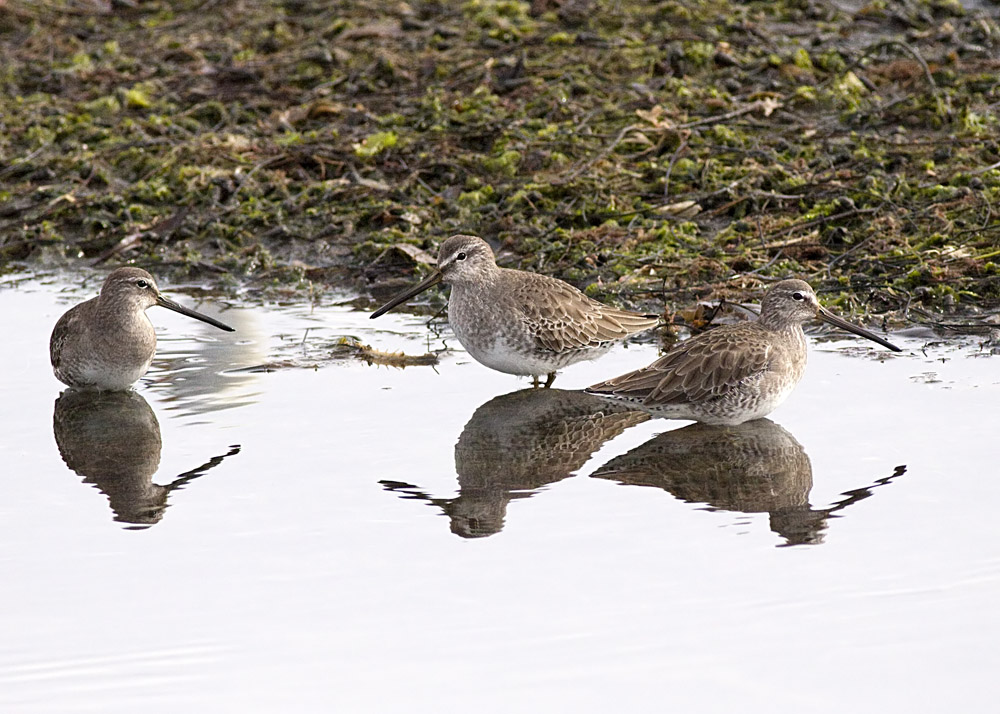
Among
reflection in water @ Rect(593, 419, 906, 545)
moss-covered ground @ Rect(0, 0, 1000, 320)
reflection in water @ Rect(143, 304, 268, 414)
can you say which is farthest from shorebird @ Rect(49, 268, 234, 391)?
reflection in water @ Rect(593, 419, 906, 545)

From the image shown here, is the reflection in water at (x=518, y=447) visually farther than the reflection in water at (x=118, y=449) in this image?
No

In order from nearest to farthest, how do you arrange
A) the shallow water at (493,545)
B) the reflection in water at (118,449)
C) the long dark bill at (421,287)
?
1. the shallow water at (493,545)
2. the reflection in water at (118,449)
3. the long dark bill at (421,287)

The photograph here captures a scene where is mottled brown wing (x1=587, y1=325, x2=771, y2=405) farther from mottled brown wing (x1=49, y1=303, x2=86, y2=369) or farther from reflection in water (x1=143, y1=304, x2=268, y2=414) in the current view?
mottled brown wing (x1=49, y1=303, x2=86, y2=369)

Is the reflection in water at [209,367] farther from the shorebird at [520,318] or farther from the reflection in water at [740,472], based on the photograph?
the reflection in water at [740,472]

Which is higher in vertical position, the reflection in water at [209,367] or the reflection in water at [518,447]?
the reflection in water at [209,367]

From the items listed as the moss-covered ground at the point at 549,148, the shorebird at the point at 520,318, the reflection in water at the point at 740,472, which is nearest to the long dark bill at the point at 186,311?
the shorebird at the point at 520,318

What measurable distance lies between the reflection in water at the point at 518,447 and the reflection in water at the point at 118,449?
111 centimetres

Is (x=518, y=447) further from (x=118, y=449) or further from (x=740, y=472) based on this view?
(x=118, y=449)

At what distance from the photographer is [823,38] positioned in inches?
498

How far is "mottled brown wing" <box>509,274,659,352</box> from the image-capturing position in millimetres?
7785

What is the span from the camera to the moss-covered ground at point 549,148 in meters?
9.56

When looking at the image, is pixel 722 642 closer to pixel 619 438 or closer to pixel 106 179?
pixel 619 438

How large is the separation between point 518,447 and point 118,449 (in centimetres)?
213

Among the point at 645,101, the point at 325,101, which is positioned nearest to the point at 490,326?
the point at 645,101
